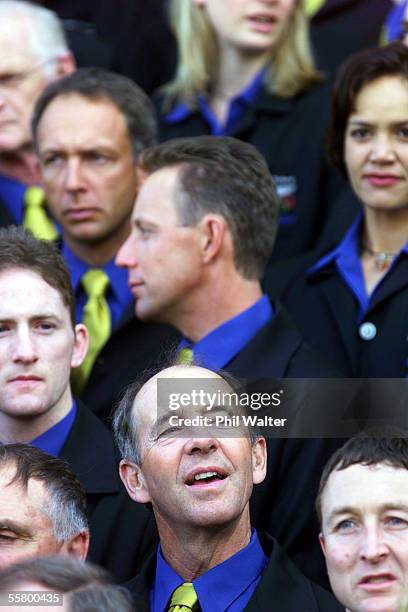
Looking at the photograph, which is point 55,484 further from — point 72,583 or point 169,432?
point 72,583

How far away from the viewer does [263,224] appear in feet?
20.1

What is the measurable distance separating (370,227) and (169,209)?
0.73 metres

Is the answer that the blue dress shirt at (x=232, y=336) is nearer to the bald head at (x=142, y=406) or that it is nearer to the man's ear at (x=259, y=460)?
the bald head at (x=142, y=406)

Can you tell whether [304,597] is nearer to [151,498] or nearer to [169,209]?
[151,498]

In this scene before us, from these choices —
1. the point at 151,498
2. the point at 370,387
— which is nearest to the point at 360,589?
the point at 151,498

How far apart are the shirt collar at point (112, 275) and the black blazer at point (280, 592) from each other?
5.81 ft

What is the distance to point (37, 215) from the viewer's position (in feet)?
22.9

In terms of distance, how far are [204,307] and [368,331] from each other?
59 cm

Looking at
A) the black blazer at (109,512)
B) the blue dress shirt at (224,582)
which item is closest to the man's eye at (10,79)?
the black blazer at (109,512)

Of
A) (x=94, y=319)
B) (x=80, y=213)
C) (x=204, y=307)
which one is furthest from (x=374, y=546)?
(x=80, y=213)

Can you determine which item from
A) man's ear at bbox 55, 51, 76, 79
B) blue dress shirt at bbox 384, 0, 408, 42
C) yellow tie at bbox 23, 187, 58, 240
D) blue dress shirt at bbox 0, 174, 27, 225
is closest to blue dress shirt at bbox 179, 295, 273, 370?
yellow tie at bbox 23, 187, 58, 240

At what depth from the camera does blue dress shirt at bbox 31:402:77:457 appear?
5.36 m

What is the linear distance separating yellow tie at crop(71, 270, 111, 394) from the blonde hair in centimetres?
117

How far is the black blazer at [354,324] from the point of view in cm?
581
